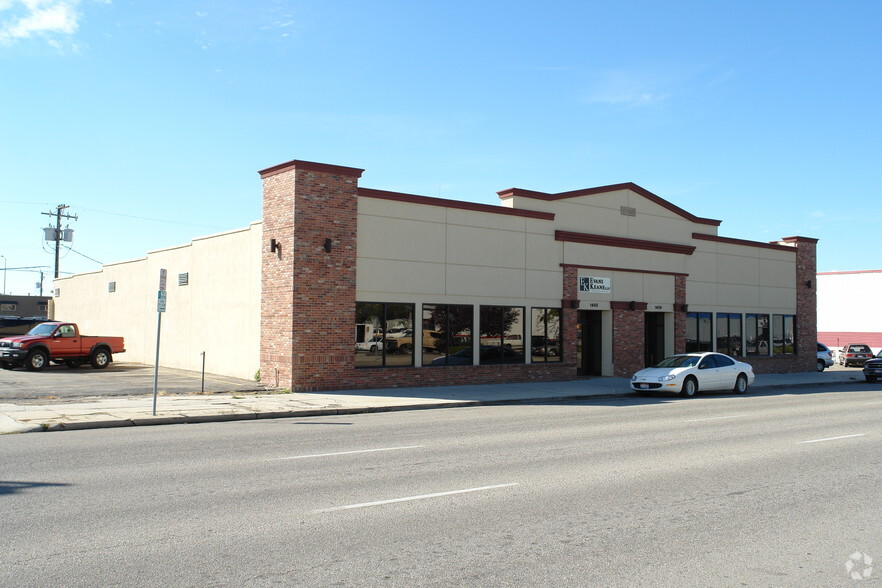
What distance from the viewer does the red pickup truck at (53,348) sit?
25750 millimetres

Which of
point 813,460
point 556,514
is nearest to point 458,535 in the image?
point 556,514

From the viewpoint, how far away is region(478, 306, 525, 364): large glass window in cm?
2414

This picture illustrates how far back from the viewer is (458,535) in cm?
641

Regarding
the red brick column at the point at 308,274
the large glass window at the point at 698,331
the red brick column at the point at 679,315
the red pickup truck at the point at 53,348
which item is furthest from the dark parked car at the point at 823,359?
the red pickup truck at the point at 53,348

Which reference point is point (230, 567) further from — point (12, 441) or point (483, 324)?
point (483, 324)

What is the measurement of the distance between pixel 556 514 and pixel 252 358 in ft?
56.3

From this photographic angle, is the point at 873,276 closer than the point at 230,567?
No

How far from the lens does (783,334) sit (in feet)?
115

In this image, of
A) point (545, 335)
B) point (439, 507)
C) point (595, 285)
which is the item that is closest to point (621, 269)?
point (595, 285)

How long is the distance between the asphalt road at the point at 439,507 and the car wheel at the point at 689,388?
886cm

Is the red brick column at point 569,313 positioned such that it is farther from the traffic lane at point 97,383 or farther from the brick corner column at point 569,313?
the traffic lane at point 97,383

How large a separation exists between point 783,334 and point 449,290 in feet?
66.7

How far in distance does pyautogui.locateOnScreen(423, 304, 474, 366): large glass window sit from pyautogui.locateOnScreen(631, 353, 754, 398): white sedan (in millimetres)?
5482

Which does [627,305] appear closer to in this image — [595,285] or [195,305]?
[595,285]
